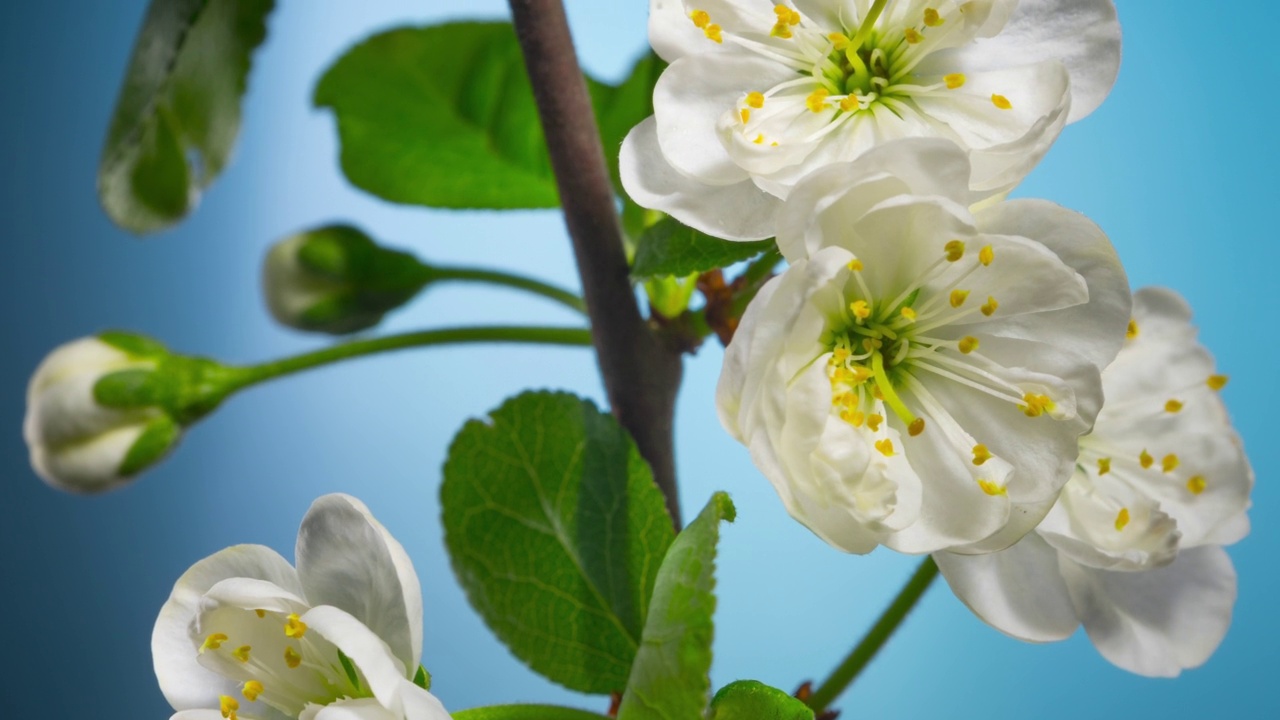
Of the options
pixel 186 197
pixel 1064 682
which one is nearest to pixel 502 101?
pixel 186 197

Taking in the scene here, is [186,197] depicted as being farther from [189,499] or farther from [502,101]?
[189,499]

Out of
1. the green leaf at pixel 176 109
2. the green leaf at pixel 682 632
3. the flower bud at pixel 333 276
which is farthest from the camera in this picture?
the flower bud at pixel 333 276

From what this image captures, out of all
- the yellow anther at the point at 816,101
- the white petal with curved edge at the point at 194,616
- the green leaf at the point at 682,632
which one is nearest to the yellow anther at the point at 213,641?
the white petal with curved edge at the point at 194,616

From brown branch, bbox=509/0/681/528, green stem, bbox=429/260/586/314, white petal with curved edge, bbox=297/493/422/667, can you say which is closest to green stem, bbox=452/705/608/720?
white petal with curved edge, bbox=297/493/422/667

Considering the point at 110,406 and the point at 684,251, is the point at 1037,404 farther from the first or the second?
the point at 110,406

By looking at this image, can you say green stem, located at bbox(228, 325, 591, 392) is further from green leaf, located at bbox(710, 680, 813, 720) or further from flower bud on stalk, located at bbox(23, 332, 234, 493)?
green leaf, located at bbox(710, 680, 813, 720)

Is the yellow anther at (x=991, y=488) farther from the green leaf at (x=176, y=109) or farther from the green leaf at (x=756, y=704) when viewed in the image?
the green leaf at (x=176, y=109)
